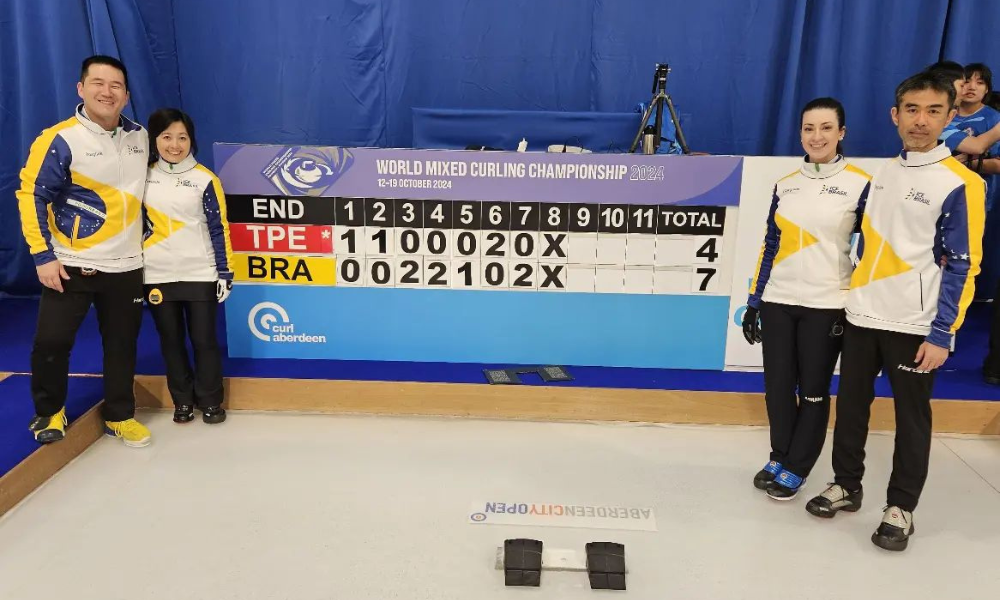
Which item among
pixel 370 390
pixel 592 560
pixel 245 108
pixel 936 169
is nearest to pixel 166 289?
pixel 370 390

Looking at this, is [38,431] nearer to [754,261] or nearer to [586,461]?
[586,461]

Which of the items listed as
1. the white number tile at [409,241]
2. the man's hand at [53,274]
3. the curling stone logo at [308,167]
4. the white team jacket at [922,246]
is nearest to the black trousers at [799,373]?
the white team jacket at [922,246]

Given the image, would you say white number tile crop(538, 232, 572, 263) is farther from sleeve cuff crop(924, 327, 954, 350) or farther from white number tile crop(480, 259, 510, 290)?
sleeve cuff crop(924, 327, 954, 350)

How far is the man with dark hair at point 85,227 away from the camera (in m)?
2.27

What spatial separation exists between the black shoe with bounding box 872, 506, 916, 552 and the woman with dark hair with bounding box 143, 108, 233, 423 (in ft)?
8.16

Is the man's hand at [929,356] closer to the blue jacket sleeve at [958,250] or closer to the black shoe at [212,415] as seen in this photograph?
the blue jacket sleeve at [958,250]

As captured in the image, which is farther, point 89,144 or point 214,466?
point 214,466

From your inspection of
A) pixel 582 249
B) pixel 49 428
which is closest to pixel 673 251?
pixel 582 249

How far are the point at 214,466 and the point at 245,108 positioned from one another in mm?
2852

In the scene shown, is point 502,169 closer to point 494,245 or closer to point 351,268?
point 494,245

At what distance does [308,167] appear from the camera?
2.97 meters

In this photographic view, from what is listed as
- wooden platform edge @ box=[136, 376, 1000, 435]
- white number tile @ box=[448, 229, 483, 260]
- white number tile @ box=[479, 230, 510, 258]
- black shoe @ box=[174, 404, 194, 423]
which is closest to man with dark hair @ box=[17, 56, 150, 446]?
black shoe @ box=[174, 404, 194, 423]

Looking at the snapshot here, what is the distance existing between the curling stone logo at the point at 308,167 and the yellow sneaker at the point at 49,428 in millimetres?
1248

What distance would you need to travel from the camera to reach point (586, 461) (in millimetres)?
2596
